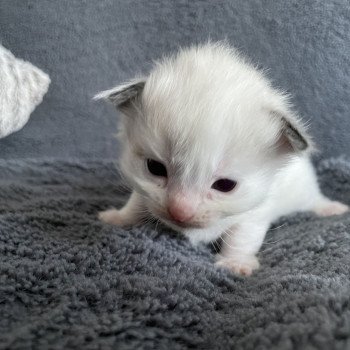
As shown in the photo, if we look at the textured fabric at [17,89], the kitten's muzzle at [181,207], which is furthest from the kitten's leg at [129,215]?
the textured fabric at [17,89]

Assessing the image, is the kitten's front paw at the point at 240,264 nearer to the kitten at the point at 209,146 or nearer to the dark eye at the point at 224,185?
the kitten at the point at 209,146

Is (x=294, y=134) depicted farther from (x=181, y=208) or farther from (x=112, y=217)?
(x=112, y=217)


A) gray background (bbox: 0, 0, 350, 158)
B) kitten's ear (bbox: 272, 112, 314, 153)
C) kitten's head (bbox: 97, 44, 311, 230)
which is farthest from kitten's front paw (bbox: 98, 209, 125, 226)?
gray background (bbox: 0, 0, 350, 158)

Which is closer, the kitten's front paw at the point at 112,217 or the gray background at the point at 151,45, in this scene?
the kitten's front paw at the point at 112,217

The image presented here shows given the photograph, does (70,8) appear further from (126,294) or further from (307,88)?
(126,294)

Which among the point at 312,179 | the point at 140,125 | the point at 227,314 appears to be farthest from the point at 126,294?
the point at 312,179

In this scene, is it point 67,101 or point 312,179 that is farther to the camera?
point 67,101
